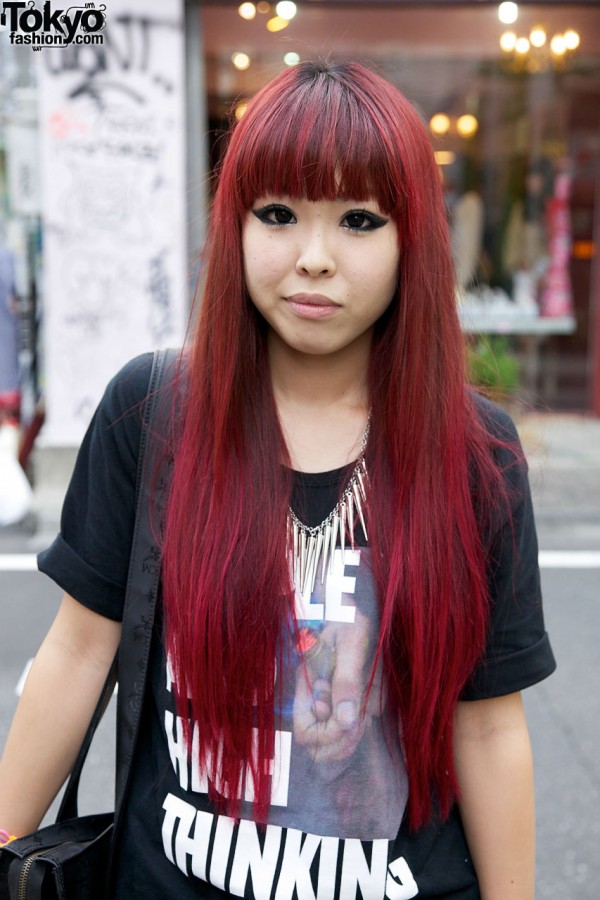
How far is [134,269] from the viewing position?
21.7 feet

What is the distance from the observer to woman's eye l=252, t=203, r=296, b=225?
1.20m

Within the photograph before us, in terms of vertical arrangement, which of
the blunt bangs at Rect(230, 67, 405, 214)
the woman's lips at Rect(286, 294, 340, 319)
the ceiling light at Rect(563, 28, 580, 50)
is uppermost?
the ceiling light at Rect(563, 28, 580, 50)

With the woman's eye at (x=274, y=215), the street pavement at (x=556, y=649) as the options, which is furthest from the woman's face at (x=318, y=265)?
the street pavement at (x=556, y=649)

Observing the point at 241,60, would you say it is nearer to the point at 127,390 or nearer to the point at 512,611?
the point at 127,390

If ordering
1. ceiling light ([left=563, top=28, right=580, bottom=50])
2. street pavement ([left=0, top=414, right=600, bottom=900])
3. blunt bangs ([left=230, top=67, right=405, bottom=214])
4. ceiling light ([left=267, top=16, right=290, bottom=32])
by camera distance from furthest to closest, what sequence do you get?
ceiling light ([left=563, top=28, right=580, bottom=50]) → ceiling light ([left=267, top=16, right=290, bottom=32]) → street pavement ([left=0, top=414, right=600, bottom=900]) → blunt bangs ([left=230, top=67, right=405, bottom=214])

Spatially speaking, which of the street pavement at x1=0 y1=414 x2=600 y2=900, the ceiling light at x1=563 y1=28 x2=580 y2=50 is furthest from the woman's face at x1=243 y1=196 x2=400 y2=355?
the ceiling light at x1=563 y1=28 x2=580 y2=50

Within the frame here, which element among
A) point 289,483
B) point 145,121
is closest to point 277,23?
point 145,121

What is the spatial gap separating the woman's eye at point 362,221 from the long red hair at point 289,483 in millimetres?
17

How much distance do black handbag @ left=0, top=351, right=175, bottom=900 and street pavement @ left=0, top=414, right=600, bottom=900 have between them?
1.82ft

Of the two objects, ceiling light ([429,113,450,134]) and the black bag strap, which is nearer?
the black bag strap

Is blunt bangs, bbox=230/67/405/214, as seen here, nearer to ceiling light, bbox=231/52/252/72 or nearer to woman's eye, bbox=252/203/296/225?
woman's eye, bbox=252/203/296/225

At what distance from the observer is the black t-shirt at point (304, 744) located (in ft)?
3.87

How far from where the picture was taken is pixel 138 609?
124cm

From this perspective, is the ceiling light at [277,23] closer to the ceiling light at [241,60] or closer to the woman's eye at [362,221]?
the ceiling light at [241,60]
